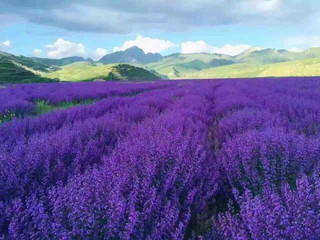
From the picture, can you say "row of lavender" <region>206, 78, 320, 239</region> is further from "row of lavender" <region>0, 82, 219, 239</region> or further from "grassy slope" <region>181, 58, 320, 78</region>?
"grassy slope" <region>181, 58, 320, 78</region>

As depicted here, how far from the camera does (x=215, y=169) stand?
7.52 ft

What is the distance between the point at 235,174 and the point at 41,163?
5.07ft

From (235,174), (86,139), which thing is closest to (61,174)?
(86,139)

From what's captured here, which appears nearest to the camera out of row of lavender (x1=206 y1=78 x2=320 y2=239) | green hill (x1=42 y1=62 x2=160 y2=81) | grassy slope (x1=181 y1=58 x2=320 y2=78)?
row of lavender (x1=206 y1=78 x2=320 y2=239)

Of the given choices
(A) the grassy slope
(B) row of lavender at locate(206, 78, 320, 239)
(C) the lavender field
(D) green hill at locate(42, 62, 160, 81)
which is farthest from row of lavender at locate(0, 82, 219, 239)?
(A) the grassy slope

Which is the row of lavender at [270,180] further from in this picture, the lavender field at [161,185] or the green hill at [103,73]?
the green hill at [103,73]

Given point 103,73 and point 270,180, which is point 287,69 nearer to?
point 103,73

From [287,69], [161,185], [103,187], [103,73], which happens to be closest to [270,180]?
[161,185]

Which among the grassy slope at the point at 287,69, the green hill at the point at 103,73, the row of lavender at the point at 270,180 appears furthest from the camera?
the grassy slope at the point at 287,69

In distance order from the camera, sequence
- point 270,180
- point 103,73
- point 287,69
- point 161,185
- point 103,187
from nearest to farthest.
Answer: point 103,187, point 161,185, point 270,180, point 103,73, point 287,69

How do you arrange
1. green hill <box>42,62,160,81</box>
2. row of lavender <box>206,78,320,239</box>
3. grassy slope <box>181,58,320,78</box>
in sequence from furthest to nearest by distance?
grassy slope <box>181,58,320,78</box> < green hill <box>42,62,160,81</box> < row of lavender <box>206,78,320,239</box>

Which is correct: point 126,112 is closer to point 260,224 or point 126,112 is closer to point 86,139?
point 86,139

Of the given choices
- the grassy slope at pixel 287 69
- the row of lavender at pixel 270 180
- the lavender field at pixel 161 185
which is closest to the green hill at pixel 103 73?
the grassy slope at pixel 287 69

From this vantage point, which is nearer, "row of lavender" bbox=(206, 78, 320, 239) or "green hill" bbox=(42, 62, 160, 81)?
"row of lavender" bbox=(206, 78, 320, 239)
